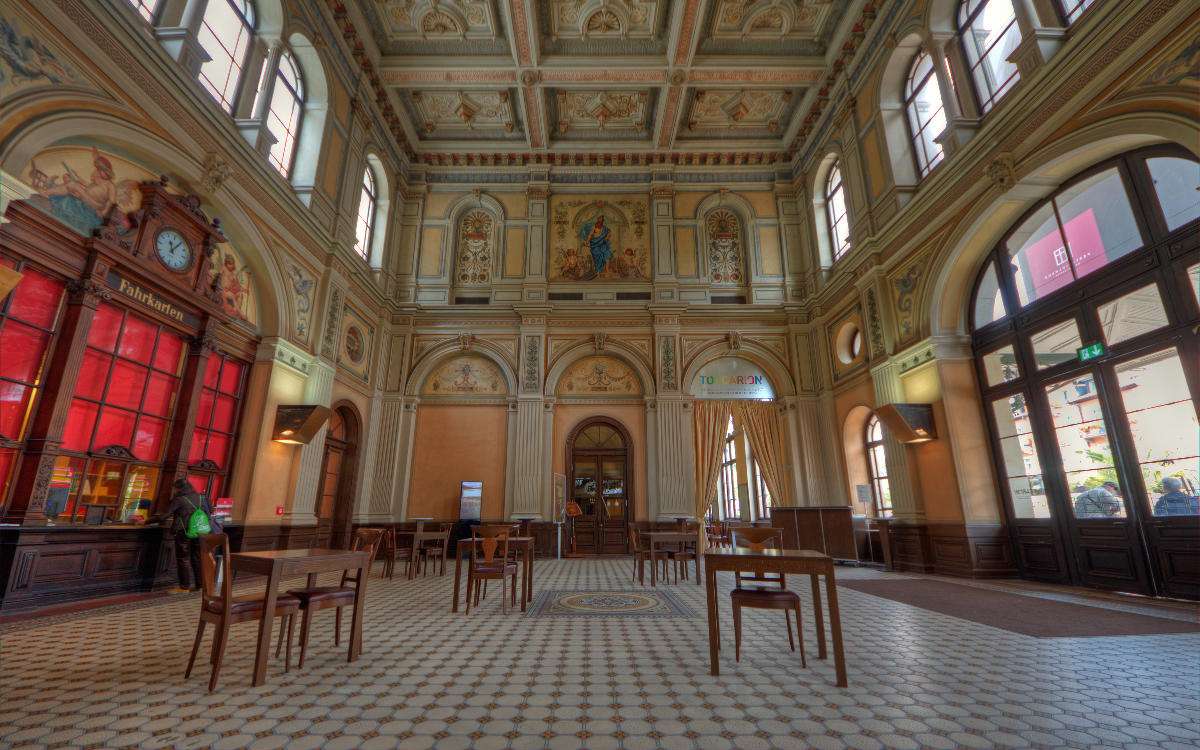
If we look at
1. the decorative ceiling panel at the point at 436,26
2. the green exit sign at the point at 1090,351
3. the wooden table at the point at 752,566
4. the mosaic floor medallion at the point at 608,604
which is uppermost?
the decorative ceiling panel at the point at 436,26

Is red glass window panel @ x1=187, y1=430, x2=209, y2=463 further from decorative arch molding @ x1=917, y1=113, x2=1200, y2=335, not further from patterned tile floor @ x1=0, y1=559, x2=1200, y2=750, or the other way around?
decorative arch molding @ x1=917, y1=113, x2=1200, y2=335

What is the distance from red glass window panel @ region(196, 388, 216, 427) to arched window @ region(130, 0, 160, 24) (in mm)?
4037

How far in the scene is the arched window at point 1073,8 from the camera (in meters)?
5.29

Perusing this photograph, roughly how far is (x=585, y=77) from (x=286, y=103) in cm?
537

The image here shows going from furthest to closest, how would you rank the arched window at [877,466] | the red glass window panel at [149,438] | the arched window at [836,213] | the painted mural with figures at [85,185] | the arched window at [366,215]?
the arched window at [366,215] → the arched window at [836,213] → the arched window at [877,466] → the red glass window panel at [149,438] → the painted mural with figures at [85,185]

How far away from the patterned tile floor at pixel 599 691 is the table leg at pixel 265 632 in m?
0.07

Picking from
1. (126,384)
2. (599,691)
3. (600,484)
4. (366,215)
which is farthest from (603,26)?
(599,691)

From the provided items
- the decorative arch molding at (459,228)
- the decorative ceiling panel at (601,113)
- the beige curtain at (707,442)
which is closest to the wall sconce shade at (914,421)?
the beige curtain at (707,442)

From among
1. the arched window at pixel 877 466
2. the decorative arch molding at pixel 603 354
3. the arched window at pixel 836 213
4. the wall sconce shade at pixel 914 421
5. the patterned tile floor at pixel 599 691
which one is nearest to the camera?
the patterned tile floor at pixel 599 691

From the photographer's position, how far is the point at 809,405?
34.1 ft

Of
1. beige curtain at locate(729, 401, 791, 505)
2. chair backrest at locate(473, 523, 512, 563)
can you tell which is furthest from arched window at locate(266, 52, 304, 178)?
beige curtain at locate(729, 401, 791, 505)

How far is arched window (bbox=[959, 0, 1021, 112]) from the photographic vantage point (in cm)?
630

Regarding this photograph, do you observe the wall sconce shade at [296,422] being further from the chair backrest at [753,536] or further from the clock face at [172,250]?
the chair backrest at [753,536]

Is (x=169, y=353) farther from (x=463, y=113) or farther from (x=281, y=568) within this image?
(x=463, y=113)
